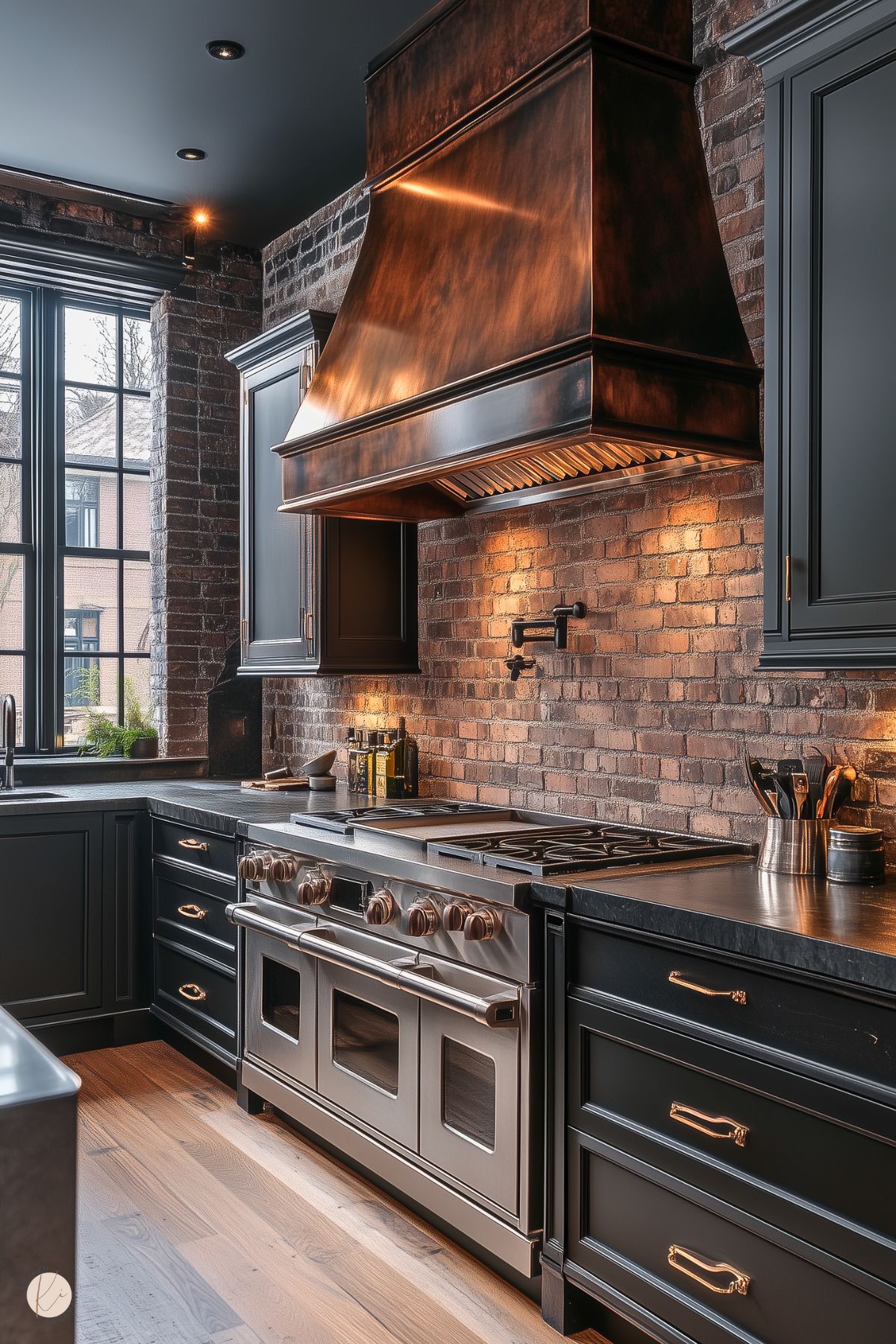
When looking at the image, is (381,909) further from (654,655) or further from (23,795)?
(23,795)

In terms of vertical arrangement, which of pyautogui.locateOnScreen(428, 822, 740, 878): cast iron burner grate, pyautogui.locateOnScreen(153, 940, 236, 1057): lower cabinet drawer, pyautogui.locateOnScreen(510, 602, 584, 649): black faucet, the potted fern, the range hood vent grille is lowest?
pyautogui.locateOnScreen(153, 940, 236, 1057): lower cabinet drawer

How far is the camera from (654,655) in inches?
121

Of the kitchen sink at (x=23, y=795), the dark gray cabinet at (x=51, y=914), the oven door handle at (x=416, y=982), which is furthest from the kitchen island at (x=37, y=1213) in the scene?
the kitchen sink at (x=23, y=795)

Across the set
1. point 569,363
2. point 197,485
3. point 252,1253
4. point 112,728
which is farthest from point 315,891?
point 197,485

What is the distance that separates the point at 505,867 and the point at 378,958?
53 cm

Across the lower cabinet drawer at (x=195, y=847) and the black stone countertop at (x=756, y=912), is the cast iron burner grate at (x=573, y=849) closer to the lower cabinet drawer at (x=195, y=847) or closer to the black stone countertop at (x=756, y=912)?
the black stone countertop at (x=756, y=912)

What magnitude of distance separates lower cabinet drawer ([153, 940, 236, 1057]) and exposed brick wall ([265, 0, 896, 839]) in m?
0.99

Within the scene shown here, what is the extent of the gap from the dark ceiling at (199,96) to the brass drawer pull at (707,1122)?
10.3 feet

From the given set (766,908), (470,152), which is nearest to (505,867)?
(766,908)

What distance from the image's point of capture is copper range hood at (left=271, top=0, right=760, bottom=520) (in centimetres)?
251

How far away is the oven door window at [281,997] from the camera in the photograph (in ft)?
10.9

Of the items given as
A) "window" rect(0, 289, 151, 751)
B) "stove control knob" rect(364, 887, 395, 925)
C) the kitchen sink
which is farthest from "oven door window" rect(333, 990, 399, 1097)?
"window" rect(0, 289, 151, 751)

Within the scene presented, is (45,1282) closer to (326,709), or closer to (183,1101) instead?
(183,1101)

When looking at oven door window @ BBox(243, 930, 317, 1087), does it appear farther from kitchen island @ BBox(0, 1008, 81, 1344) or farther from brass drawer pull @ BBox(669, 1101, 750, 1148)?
kitchen island @ BBox(0, 1008, 81, 1344)
